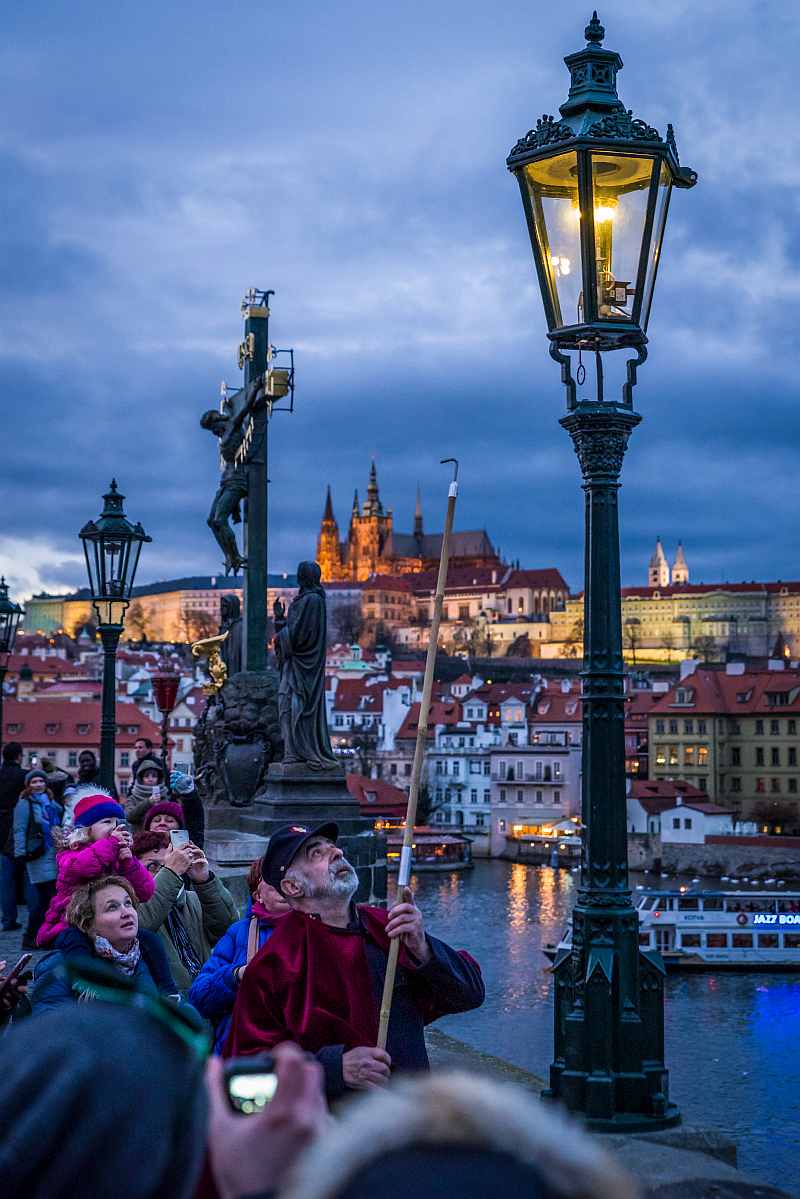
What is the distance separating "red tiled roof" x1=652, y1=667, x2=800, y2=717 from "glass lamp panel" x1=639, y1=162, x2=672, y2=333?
58860 mm

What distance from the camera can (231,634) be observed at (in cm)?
1258

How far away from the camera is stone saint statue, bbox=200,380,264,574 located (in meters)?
12.3

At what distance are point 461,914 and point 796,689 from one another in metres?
26.3

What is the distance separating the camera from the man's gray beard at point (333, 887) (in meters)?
3.38

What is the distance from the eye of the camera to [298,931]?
10.5 feet

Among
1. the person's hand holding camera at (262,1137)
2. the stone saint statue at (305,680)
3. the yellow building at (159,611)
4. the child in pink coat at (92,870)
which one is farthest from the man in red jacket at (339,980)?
the yellow building at (159,611)

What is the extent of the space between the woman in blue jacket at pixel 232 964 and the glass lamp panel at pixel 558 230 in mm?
2306

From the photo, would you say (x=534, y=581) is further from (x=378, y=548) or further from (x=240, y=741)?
(x=240, y=741)

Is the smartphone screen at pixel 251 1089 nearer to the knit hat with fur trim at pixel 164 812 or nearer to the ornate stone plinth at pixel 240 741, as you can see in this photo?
the knit hat with fur trim at pixel 164 812

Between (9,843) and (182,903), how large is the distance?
16.7 feet

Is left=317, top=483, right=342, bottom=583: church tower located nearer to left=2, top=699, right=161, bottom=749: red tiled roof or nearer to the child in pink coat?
left=2, top=699, right=161, bottom=749: red tiled roof

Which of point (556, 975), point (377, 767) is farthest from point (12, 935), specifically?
point (377, 767)

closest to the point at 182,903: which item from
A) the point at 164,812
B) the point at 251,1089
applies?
the point at 164,812

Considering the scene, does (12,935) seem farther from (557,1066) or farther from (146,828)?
(557,1066)
